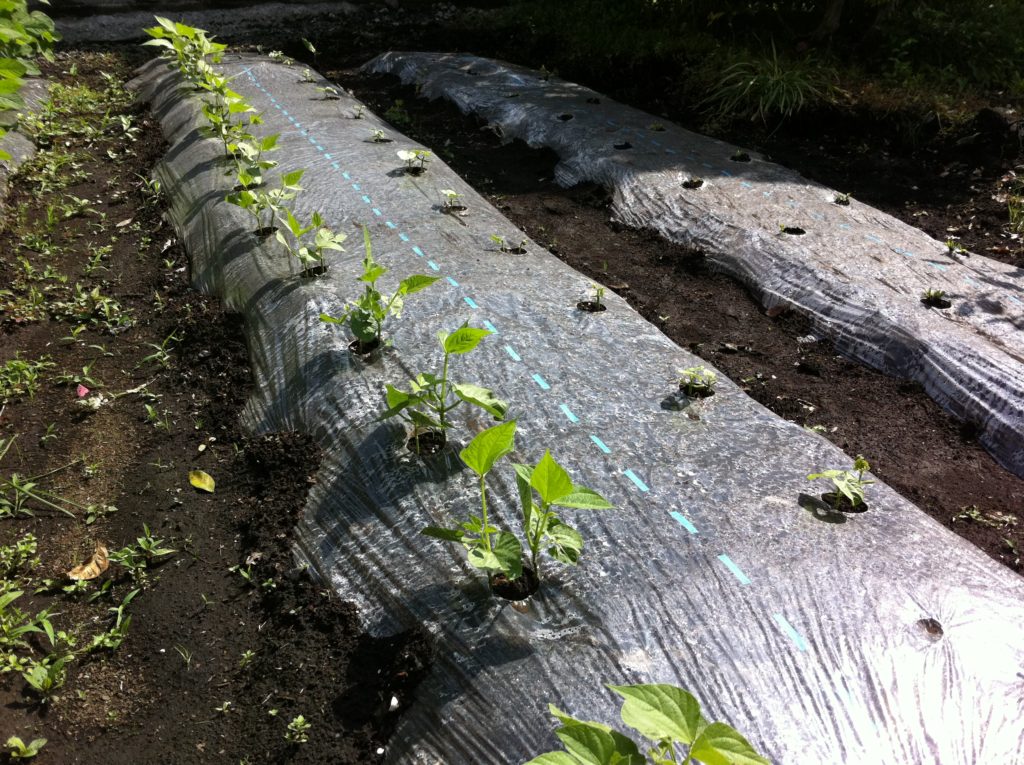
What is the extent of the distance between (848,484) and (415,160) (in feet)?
10.7

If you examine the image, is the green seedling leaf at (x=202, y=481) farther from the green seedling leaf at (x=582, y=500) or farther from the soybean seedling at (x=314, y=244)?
the green seedling leaf at (x=582, y=500)

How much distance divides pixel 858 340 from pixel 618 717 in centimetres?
247

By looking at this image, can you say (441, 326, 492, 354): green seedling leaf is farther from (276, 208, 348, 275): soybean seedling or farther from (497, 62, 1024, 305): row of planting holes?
(497, 62, 1024, 305): row of planting holes

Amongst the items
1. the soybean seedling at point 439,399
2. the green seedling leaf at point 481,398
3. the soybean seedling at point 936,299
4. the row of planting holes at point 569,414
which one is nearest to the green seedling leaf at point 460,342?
the soybean seedling at point 439,399

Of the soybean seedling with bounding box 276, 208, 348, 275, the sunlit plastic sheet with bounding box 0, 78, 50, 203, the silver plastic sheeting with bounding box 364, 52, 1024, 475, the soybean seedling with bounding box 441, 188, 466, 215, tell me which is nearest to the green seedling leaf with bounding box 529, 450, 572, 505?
the soybean seedling with bounding box 276, 208, 348, 275

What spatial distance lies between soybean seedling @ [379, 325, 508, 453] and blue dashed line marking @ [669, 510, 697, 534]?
0.59 metres

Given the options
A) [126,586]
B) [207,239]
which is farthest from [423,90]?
[126,586]

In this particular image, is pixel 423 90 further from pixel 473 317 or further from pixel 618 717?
pixel 618 717

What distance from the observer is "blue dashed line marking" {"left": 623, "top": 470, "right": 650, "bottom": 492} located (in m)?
2.00

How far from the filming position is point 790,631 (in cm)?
161

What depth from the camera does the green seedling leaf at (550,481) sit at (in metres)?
1.55

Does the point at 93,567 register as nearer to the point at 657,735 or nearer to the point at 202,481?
the point at 202,481

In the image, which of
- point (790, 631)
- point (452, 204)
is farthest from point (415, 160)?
point (790, 631)

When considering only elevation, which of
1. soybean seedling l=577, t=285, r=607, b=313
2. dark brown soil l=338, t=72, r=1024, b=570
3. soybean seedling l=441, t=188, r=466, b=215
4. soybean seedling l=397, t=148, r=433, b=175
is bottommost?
dark brown soil l=338, t=72, r=1024, b=570
